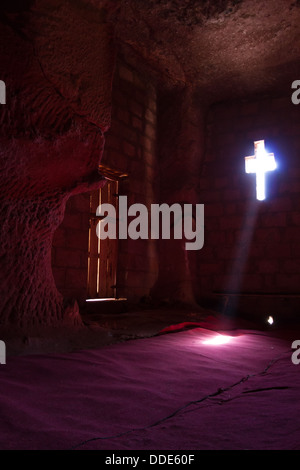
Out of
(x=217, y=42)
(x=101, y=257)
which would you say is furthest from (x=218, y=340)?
(x=217, y=42)

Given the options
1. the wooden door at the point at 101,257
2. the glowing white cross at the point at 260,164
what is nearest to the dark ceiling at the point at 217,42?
the glowing white cross at the point at 260,164

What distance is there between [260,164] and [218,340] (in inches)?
143

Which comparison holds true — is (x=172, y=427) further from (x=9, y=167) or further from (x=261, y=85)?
(x=261, y=85)

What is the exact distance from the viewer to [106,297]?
5.45 metres

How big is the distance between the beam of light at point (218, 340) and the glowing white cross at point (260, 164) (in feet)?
9.80

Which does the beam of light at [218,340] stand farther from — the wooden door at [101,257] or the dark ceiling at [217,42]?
the dark ceiling at [217,42]

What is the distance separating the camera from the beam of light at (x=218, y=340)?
3.49 metres

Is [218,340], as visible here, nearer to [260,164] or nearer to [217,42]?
[260,164]

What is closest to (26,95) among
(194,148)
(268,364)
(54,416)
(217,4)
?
(54,416)

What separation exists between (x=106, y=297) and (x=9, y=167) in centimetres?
313

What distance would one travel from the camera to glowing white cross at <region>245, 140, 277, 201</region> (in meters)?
6.24

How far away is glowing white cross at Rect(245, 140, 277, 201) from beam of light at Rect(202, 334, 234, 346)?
9.80 feet

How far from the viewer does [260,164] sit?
634 centimetres

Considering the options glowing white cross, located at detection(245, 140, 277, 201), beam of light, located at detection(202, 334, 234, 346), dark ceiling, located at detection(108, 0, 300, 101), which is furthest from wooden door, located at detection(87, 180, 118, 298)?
glowing white cross, located at detection(245, 140, 277, 201)
